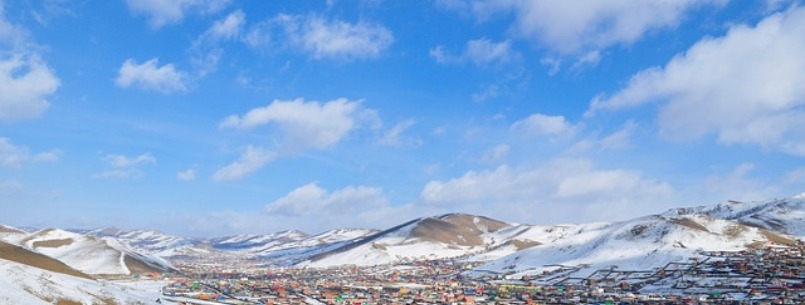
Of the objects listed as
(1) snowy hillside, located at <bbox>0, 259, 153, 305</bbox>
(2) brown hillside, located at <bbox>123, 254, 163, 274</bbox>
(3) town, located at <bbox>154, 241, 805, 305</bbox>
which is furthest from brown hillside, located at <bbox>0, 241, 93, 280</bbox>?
(2) brown hillside, located at <bbox>123, 254, 163, 274</bbox>

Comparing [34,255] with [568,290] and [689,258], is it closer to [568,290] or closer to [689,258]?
[568,290]

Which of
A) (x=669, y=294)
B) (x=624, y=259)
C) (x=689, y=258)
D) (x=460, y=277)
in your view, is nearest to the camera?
(x=669, y=294)

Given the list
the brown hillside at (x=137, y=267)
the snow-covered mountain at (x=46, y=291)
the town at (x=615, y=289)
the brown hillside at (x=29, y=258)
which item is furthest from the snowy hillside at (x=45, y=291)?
the brown hillside at (x=137, y=267)

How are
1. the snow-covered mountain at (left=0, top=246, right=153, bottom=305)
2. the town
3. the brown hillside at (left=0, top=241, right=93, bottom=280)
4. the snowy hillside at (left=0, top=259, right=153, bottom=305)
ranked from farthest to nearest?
the brown hillside at (left=0, top=241, right=93, bottom=280) < the town < the snow-covered mountain at (left=0, top=246, right=153, bottom=305) < the snowy hillside at (left=0, top=259, right=153, bottom=305)

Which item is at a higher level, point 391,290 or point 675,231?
point 675,231

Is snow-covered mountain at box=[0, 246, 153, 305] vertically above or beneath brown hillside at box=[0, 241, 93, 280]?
beneath

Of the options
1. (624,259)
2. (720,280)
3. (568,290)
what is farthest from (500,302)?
(624,259)

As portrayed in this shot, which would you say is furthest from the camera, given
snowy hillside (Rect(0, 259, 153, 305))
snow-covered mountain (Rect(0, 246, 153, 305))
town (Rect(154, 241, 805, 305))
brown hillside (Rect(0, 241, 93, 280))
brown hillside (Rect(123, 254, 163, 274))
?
brown hillside (Rect(123, 254, 163, 274))

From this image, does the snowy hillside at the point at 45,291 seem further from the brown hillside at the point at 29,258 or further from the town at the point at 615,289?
the brown hillside at the point at 29,258

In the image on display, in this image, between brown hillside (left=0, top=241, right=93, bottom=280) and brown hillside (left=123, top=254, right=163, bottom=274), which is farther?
brown hillside (left=123, top=254, right=163, bottom=274)

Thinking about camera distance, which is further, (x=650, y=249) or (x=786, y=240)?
(x=786, y=240)

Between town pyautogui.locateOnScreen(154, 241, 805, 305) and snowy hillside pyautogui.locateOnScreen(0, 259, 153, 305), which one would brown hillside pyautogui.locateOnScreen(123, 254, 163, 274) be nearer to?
town pyautogui.locateOnScreen(154, 241, 805, 305)
